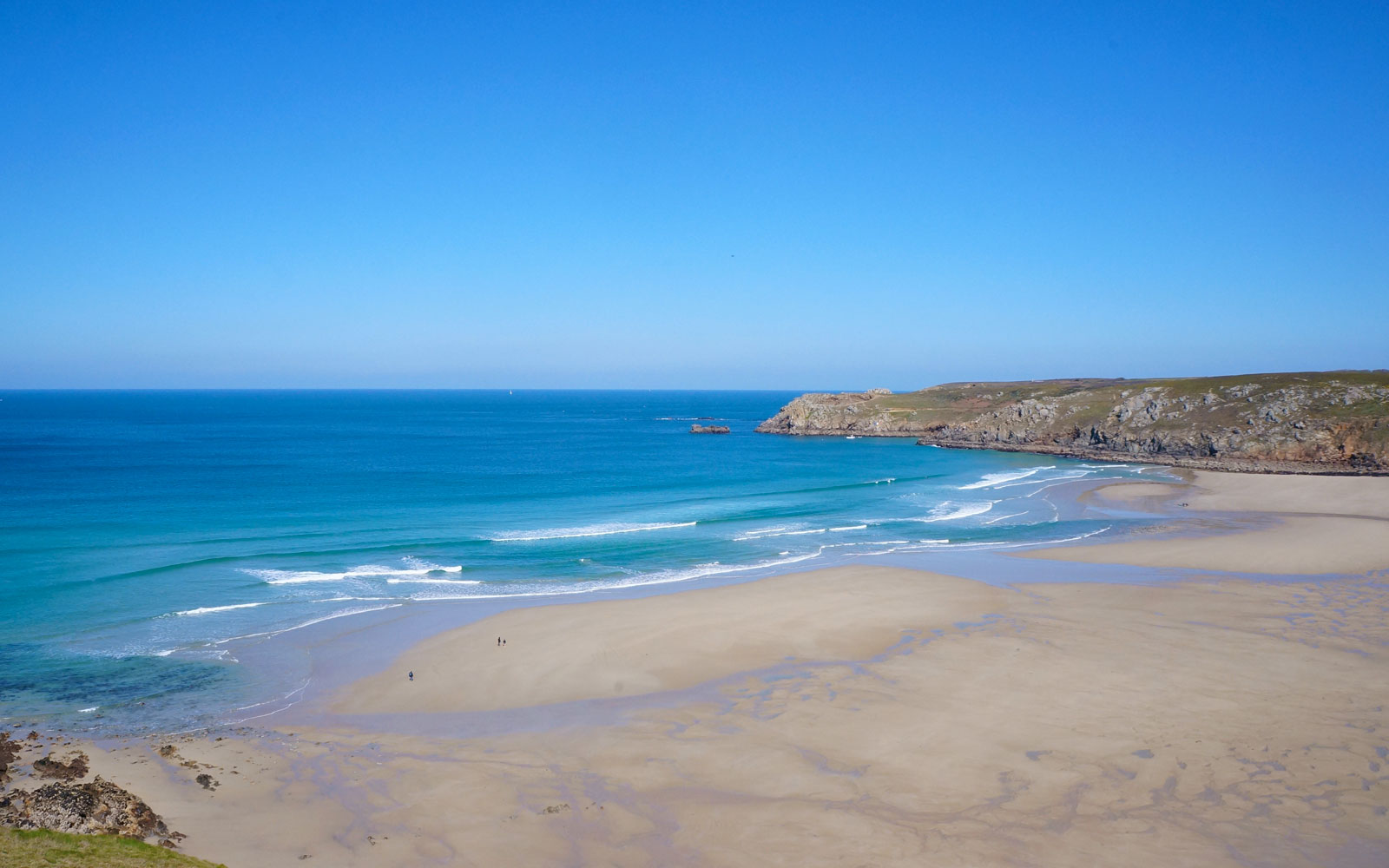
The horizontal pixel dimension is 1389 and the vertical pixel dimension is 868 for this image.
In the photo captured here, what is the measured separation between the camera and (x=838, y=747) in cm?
1598

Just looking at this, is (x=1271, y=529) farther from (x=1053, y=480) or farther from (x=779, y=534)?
(x=779, y=534)

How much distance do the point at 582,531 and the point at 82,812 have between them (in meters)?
28.7

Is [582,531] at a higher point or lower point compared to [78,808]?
lower

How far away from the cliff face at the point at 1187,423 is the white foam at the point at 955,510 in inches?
1158

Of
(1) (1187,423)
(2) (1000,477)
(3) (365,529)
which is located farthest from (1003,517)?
(1) (1187,423)

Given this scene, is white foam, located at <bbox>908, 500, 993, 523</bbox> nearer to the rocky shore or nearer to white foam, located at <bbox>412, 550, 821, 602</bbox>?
white foam, located at <bbox>412, 550, 821, 602</bbox>

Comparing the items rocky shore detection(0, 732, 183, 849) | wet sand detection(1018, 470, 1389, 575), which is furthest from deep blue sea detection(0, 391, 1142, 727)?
wet sand detection(1018, 470, 1389, 575)

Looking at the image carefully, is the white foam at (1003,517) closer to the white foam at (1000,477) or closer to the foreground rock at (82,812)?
the white foam at (1000,477)

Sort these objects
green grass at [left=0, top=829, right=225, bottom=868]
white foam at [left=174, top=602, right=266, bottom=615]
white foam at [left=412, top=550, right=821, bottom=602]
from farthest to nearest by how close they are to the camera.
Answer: white foam at [left=412, top=550, right=821, bottom=602]
white foam at [left=174, top=602, right=266, bottom=615]
green grass at [left=0, top=829, right=225, bottom=868]

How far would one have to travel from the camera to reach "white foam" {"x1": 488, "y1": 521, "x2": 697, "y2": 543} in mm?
38594

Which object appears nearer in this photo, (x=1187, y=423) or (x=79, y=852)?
(x=79, y=852)

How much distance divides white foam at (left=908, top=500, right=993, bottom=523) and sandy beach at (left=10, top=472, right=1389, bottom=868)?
18678 millimetres

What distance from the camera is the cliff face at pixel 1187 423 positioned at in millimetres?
63781

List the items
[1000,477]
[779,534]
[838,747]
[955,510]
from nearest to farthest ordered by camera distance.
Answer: [838,747] < [779,534] < [955,510] < [1000,477]
